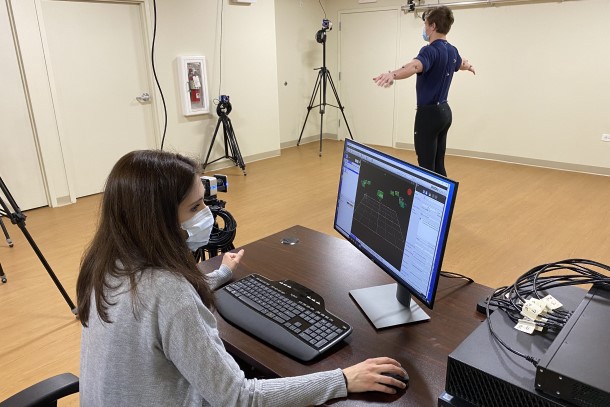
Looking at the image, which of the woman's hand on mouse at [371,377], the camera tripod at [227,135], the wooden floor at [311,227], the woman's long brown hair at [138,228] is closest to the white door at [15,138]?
the wooden floor at [311,227]

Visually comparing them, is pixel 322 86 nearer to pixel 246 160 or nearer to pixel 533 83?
pixel 246 160

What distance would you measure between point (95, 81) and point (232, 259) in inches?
151

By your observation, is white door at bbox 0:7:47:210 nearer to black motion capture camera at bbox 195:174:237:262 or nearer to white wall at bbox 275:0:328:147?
black motion capture camera at bbox 195:174:237:262

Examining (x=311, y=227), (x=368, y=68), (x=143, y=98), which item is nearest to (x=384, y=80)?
(x=311, y=227)

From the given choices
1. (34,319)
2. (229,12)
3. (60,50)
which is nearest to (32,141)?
(60,50)

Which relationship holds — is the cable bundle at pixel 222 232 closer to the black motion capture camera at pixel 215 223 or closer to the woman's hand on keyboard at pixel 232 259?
the black motion capture camera at pixel 215 223

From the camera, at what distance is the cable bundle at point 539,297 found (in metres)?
0.91

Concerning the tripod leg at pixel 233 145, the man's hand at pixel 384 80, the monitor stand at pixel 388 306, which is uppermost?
the man's hand at pixel 384 80

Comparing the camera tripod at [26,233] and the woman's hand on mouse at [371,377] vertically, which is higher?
the woman's hand on mouse at [371,377]

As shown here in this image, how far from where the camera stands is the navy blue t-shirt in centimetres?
352

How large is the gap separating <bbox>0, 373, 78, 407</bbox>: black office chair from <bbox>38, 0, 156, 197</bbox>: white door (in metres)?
3.53

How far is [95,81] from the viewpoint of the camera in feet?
15.0

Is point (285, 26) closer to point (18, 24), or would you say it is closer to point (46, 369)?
point (18, 24)

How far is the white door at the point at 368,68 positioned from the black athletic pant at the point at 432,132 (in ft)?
9.96
